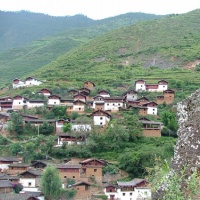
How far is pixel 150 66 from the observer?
7550cm

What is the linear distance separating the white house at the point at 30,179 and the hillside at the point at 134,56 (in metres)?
25.6

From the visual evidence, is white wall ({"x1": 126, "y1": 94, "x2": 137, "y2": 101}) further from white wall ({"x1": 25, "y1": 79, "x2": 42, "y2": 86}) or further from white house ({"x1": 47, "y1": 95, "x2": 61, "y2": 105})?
white wall ({"x1": 25, "y1": 79, "x2": 42, "y2": 86})

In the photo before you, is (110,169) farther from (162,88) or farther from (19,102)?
(162,88)

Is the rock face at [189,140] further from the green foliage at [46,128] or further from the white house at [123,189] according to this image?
the green foliage at [46,128]

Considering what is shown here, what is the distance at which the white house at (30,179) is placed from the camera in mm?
35969

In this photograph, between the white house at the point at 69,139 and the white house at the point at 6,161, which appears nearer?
the white house at the point at 6,161

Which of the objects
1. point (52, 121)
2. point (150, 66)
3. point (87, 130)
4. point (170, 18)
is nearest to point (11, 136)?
point (52, 121)

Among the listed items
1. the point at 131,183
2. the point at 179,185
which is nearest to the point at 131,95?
the point at 131,183

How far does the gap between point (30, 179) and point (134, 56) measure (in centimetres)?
4829

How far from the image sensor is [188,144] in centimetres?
514

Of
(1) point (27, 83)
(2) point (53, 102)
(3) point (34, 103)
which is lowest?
(3) point (34, 103)

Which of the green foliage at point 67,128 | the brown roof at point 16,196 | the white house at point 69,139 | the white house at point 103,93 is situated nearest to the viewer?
the brown roof at point 16,196

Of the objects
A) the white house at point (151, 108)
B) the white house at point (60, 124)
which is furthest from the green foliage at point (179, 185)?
the white house at point (151, 108)

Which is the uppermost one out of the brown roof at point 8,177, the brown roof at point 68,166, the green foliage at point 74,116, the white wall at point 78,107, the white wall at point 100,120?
the white wall at point 78,107
